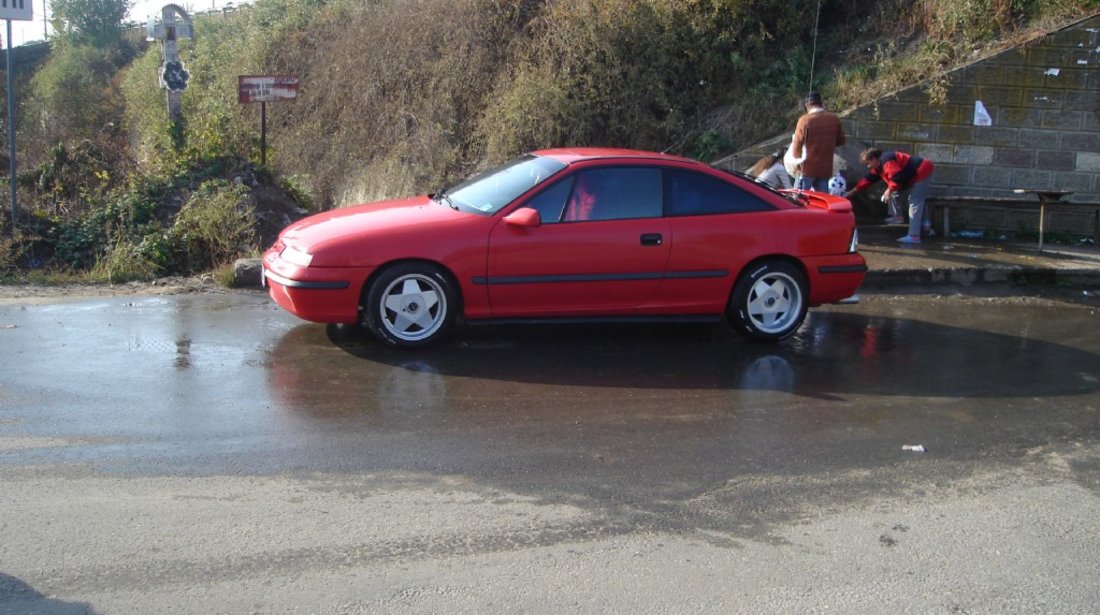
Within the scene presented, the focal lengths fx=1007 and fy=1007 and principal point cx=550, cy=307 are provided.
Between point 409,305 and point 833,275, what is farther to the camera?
point 833,275

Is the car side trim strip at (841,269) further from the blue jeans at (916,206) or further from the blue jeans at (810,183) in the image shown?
the blue jeans at (916,206)

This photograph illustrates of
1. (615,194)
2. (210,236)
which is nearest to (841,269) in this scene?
(615,194)

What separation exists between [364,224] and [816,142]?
575 cm

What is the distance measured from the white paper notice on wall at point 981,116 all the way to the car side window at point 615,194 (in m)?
6.27

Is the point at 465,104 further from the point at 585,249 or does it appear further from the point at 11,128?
the point at 585,249

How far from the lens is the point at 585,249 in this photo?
7504mm

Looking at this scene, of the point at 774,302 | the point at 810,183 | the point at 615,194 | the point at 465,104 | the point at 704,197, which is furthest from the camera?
the point at 465,104

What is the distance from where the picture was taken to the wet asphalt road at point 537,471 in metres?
4.05

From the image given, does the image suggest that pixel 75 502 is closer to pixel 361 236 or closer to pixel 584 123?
pixel 361 236

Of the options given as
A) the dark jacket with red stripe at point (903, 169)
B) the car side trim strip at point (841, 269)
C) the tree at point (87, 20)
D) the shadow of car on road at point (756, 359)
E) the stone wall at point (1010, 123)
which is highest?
the tree at point (87, 20)

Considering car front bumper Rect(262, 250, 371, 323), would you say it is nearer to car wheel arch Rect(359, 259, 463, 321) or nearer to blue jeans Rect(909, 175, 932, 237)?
car wheel arch Rect(359, 259, 463, 321)

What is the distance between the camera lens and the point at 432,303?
7355mm

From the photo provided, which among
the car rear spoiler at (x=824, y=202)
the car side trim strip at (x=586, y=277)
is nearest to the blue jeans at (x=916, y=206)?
the car rear spoiler at (x=824, y=202)

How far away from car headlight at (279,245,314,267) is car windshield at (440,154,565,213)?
1.28m
